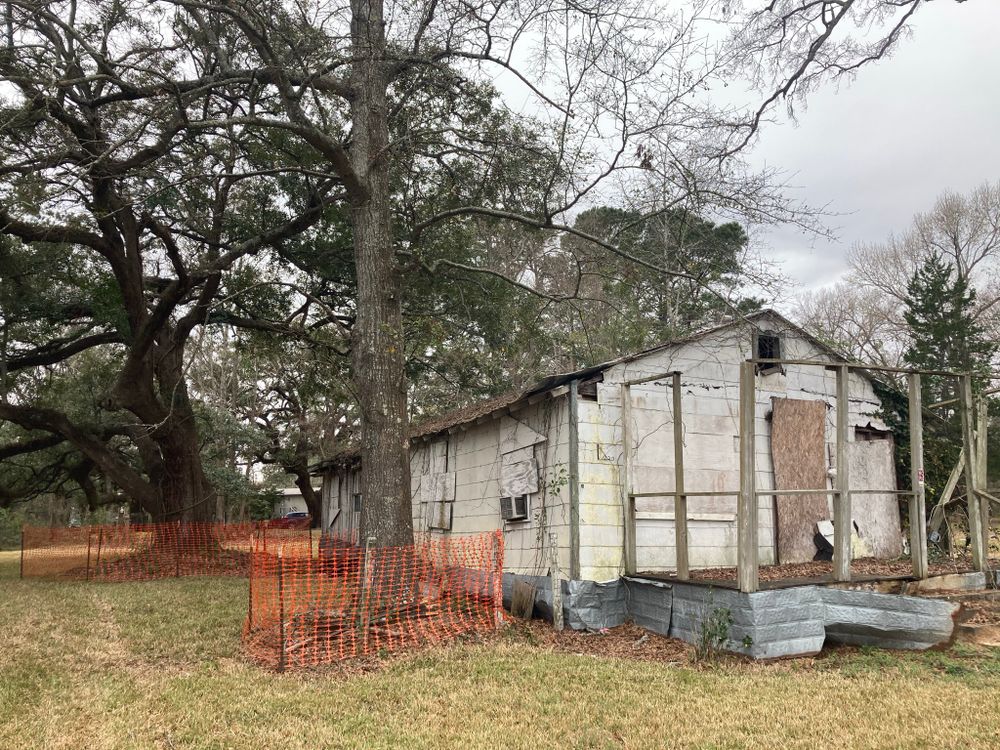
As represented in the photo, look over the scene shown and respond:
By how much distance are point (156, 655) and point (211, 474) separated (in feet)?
69.0

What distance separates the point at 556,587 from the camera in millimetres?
9188

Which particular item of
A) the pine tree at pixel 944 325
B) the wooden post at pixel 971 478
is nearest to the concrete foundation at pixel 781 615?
the wooden post at pixel 971 478

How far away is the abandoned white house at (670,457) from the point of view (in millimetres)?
9391

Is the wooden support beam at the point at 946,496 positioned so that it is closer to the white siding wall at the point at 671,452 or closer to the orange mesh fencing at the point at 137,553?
the white siding wall at the point at 671,452

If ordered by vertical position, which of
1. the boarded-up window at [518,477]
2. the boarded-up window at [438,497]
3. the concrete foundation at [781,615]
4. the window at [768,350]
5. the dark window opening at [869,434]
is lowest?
the concrete foundation at [781,615]

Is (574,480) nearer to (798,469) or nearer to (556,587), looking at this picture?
(556,587)

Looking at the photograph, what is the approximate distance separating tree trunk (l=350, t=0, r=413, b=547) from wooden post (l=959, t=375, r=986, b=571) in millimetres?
7504

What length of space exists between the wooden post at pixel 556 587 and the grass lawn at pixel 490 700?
2.34ft

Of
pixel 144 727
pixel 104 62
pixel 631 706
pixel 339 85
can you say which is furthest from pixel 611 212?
pixel 144 727

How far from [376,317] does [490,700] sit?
549cm

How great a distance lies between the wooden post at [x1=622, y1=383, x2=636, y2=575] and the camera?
30.6 feet

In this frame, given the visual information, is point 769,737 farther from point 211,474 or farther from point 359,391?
point 211,474

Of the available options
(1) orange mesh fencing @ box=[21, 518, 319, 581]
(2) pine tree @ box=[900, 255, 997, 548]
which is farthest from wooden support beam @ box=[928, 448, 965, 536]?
(1) orange mesh fencing @ box=[21, 518, 319, 581]

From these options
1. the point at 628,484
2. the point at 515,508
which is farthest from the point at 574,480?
the point at 515,508
